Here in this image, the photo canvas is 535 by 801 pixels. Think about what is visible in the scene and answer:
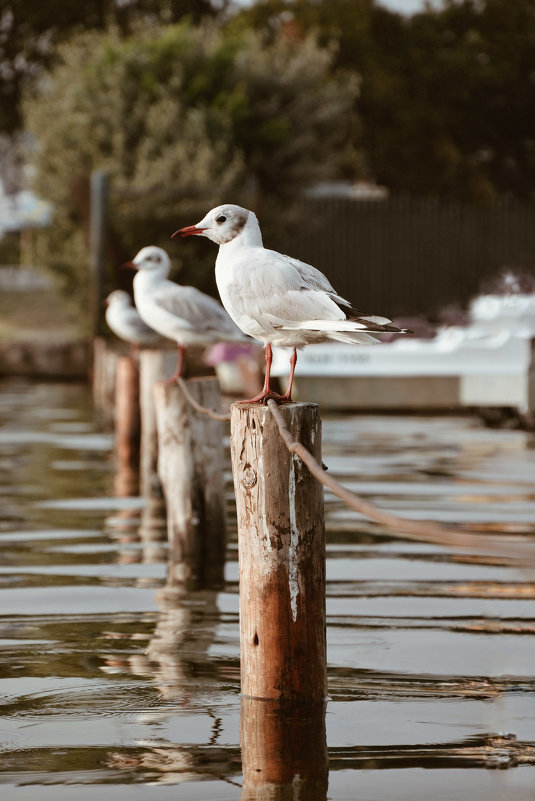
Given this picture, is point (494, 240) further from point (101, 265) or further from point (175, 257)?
point (101, 265)

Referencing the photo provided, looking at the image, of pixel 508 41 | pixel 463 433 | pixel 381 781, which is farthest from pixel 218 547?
pixel 508 41

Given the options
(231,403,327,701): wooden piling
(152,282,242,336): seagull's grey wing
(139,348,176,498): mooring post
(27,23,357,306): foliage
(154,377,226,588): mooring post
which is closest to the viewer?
(231,403,327,701): wooden piling

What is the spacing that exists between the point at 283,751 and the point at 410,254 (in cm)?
2524

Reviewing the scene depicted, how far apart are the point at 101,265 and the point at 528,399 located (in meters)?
8.82

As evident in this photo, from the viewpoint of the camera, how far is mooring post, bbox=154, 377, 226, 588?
26.0 ft

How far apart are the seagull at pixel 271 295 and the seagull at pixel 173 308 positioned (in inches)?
203

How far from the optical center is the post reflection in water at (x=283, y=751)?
162 inches

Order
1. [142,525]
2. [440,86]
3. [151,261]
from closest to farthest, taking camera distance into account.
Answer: [142,525], [151,261], [440,86]

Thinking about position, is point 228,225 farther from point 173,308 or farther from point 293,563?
point 173,308

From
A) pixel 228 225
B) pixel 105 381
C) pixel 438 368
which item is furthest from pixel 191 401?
pixel 105 381

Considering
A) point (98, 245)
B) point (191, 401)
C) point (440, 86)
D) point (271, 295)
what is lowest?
point (191, 401)

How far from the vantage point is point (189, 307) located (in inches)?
433

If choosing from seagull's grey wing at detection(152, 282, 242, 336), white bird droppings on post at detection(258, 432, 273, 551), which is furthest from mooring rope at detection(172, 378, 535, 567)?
seagull's grey wing at detection(152, 282, 242, 336)

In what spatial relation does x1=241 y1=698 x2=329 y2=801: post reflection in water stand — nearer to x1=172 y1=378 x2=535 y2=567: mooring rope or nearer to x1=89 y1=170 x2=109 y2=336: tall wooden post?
x1=172 y1=378 x2=535 y2=567: mooring rope
